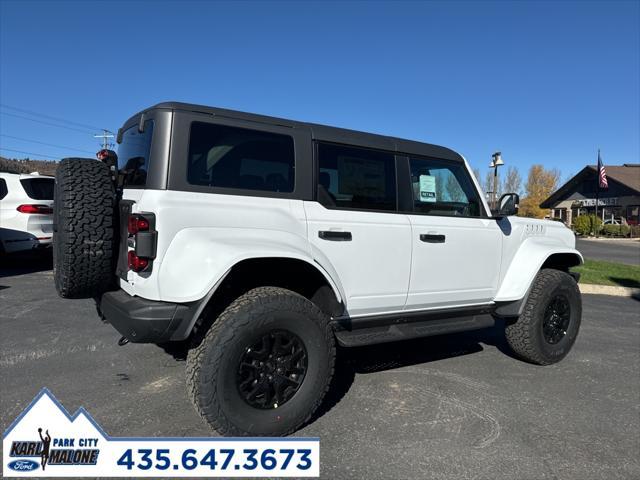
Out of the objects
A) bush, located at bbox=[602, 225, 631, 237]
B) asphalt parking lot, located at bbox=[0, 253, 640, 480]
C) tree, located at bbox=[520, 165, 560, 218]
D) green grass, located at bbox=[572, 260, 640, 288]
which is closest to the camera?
asphalt parking lot, located at bbox=[0, 253, 640, 480]

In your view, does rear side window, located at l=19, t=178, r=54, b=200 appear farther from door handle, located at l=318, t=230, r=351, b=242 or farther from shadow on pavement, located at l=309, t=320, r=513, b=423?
door handle, located at l=318, t=230, r=351, b=242

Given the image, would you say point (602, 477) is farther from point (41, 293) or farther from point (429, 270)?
point (41, 293)

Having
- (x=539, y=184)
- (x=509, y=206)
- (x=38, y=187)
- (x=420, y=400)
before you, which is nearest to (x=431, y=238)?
(x=509, y=206)

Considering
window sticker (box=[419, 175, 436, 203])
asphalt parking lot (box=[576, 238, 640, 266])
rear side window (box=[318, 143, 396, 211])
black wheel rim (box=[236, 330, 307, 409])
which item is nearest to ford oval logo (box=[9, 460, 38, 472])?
black wheel rim (box=[236, 330, 307, 409])

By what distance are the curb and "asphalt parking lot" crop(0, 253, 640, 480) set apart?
452 cm

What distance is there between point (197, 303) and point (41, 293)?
569 centimetres

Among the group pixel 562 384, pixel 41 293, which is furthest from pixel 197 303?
pixel 41 293

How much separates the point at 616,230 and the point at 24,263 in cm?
3881

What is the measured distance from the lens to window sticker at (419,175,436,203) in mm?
3809

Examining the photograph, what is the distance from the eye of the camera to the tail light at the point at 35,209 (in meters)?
8.33

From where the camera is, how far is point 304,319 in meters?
2.84

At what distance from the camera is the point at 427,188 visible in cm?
387

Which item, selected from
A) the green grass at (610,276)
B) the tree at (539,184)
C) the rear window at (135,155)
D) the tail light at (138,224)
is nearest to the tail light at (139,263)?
the tail light at (138,224)

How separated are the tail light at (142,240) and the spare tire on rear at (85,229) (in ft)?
0.81
